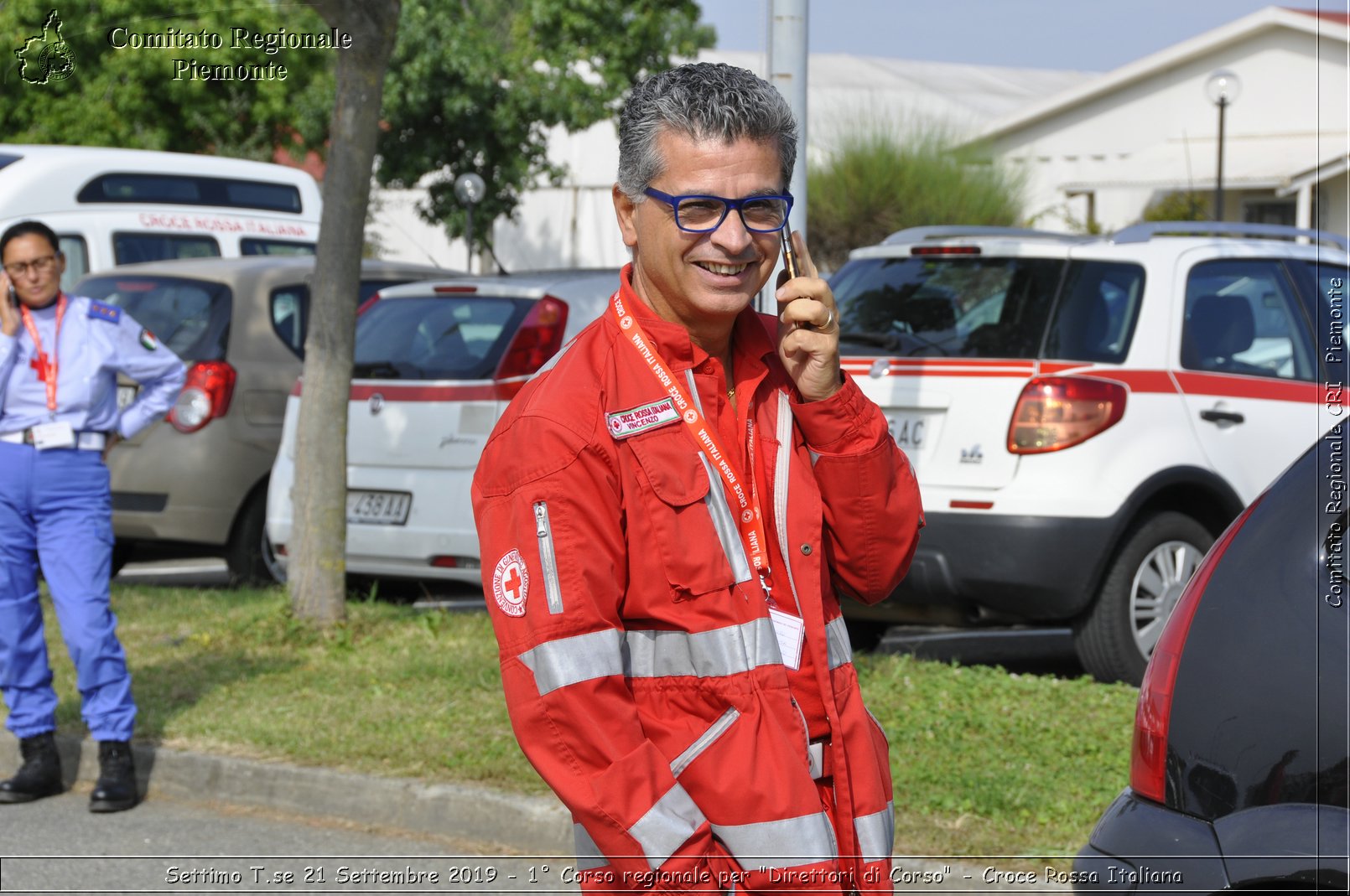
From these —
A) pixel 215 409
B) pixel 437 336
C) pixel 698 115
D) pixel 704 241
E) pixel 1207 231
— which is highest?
pixel 1207 231

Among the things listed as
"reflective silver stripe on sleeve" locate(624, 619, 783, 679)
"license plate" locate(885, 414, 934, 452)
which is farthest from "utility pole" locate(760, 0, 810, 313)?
"reflective silver stripe on sleeve" locate(624, 619, 783, 679)

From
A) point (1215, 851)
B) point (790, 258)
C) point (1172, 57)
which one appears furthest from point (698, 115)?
point (1172, 57)

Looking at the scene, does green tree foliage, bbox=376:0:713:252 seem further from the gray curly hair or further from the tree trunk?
the gray curly hair

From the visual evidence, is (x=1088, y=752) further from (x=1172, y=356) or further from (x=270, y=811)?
(x=270, y=811)

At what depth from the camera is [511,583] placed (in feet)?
7.48

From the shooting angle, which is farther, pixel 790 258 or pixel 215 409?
pixel 215 409

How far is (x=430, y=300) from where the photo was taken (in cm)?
872

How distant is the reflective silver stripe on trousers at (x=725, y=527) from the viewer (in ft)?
7.61

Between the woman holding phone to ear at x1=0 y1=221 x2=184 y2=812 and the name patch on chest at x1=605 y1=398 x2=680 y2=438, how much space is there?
4.03 metres

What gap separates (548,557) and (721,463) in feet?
1.00

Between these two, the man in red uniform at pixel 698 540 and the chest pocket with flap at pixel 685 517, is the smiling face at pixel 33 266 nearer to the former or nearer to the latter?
the man in red uniform at pixel 698 540

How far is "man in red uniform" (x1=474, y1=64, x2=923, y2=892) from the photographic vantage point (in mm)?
2215

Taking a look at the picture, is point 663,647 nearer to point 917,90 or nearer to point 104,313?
point 104,313

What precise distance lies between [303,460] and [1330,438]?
5.56 m
